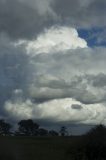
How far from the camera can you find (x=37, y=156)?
49.7 m

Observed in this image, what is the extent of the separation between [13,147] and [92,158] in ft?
20.4

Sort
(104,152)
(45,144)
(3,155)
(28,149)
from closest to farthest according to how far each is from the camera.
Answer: (3,155) → (104,152) → (28,149) → (45,144)

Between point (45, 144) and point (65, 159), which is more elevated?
point (45, 144)

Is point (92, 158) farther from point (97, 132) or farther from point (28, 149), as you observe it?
point (28, 149)

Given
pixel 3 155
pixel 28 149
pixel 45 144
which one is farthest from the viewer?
pixel 45 144

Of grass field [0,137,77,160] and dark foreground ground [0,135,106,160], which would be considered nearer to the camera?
grass field [0,137,77,160]

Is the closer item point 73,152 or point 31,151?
point 73,152

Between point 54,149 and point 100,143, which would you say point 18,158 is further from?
point 54,149

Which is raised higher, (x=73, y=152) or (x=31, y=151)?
(x=31, y=151)

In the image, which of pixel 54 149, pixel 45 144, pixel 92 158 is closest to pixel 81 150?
pixel 92 158

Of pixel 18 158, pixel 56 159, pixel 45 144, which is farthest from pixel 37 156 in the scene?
pixel 45 144

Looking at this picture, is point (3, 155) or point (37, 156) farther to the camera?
point (37, 156)

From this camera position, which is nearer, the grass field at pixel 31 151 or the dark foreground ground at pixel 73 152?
the grass field at pixel 31 151

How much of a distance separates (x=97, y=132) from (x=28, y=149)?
815cm
